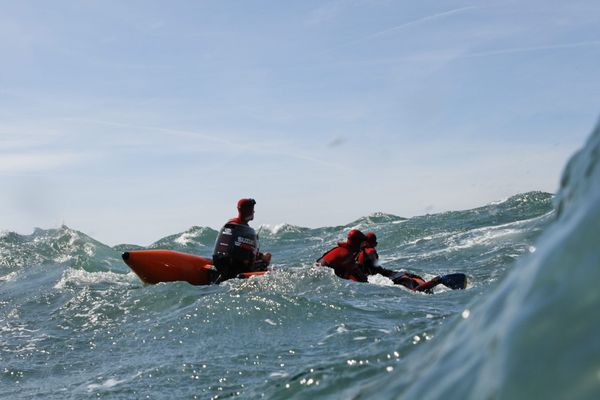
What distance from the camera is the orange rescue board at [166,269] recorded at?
1223 cm

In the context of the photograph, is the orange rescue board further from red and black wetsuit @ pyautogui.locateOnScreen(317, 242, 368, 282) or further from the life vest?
red and black wetsuit @ pyautogui.locateOnScreen(317, 242, 368, 282)

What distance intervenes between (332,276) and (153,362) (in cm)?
423

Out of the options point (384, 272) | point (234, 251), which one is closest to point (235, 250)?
point (234, 251)

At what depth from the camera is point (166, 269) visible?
40.3ft

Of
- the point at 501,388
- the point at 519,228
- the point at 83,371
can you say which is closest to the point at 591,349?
the point at 501,388

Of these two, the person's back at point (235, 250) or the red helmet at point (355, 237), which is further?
the person's back at point (235, 250)

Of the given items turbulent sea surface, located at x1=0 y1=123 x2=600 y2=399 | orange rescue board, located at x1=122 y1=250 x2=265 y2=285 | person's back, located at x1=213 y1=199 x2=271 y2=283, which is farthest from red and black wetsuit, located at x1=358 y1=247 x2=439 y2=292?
orange rescue board, located at x1=122 y1=250 x2=265 y2=285

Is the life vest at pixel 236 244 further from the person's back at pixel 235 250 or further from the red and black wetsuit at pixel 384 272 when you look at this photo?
the red and black wetsuit at pixel 384 272

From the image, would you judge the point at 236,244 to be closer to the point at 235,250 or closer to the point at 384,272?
the point at 235,250

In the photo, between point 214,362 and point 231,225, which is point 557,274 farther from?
point 231,225

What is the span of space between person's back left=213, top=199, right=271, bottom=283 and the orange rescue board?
1.23 ft

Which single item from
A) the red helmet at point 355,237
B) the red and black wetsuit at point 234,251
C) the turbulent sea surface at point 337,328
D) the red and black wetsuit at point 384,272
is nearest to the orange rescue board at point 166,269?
the red and black wetsuit at point 234,251

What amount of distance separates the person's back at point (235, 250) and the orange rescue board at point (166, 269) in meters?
0.37

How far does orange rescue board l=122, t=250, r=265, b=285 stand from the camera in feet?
40.1
